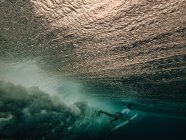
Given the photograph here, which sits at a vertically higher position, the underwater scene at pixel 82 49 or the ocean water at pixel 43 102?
the underwater scene at pixel 82 49

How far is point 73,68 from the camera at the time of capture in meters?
5.20

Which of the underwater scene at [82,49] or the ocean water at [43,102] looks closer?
the underwater scene at [82,49]

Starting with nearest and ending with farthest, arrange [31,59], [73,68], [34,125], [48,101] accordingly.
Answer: [31,59] → [73,68] → [48,101] → [34,125]

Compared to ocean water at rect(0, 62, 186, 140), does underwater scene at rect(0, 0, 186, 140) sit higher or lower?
higher

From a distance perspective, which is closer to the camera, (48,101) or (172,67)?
(172,67)

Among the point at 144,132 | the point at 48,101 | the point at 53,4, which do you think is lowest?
the point at 144,132

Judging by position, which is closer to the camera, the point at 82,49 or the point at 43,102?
the point at 82,49

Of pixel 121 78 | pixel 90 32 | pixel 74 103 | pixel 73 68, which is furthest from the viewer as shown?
pixel 74 103

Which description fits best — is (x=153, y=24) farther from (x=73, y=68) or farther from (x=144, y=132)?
(x=144, y=132)

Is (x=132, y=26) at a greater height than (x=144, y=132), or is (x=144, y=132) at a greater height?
(x=132, y=26)

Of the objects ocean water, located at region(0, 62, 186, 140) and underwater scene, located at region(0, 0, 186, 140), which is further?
ocean water, located at region(0, 62, 186, 140)

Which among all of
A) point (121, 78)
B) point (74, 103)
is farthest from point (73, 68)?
point (74, 103)

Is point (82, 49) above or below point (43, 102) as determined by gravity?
above

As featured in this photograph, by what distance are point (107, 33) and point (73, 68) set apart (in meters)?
2.23
